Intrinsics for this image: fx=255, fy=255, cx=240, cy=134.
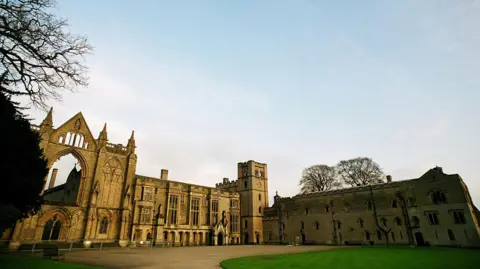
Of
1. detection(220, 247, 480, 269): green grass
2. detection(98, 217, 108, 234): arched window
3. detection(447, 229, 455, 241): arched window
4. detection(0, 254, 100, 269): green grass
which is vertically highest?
detection(98, 217, 108, 234): arched window

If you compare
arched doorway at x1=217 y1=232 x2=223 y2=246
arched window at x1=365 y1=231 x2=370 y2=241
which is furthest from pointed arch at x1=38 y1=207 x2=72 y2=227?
arched window at x1=365 y1=231 x2=370 y2=241

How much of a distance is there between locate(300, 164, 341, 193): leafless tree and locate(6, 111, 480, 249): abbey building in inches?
324

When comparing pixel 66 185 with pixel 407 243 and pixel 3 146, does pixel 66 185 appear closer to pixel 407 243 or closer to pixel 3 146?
pixel 3 146

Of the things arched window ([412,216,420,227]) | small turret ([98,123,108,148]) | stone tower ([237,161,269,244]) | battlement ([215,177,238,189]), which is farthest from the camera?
battlement ([215,177,238,189])

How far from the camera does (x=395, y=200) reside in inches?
1563

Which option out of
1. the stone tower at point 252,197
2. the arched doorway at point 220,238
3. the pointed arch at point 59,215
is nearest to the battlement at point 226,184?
the stone tower at point 252,197

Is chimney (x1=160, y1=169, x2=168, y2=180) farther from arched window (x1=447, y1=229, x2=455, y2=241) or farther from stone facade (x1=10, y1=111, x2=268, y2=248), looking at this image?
arched window (x1=447, y1=229, x2=455, y2=241)

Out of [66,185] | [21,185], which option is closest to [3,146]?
[21,185]

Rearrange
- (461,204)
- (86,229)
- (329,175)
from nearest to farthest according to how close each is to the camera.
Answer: (86,229) < (461,204) < (329,175)

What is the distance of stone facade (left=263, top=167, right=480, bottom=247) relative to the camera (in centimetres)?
3369

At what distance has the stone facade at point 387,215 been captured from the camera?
33.7 meters

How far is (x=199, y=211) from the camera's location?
153 ft

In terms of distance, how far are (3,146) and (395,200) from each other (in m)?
45.9

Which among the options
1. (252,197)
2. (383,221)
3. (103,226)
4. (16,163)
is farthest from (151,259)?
(252,197)
